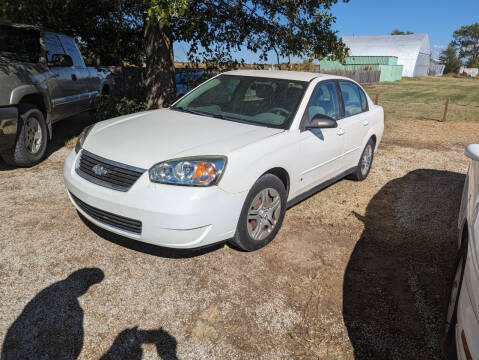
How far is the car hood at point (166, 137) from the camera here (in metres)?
3.26

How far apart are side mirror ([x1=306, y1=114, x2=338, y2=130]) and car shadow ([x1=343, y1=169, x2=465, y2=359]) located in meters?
1.28

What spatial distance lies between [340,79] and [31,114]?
4433mm

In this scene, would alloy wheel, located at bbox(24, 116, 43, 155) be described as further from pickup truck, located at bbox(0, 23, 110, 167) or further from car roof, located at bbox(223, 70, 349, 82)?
car roof, located at bbox(223, 70, 349, 82)

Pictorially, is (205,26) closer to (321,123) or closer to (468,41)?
(321,123)

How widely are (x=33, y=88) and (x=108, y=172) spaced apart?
10.9 feet

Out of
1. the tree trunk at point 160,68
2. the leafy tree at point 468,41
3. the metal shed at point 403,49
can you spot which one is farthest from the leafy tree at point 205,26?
the leafy tree at point 468,41

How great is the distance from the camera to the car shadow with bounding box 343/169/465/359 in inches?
107

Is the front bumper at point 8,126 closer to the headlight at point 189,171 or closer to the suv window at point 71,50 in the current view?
the suv window at point 71,50

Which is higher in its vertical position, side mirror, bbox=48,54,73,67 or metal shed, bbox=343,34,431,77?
metal shed, bbox=343,34,431,77

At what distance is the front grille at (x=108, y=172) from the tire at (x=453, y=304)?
235 centimetres

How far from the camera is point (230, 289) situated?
10.5 feet

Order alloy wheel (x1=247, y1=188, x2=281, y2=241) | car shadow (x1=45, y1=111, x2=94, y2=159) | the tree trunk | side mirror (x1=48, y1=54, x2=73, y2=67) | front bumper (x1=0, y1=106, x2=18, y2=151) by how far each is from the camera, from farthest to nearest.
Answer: the tree trunk → car shadow (x1=45, y1=111, x2=94, y2=159) → side mirror (x1=48, y1=54, x2=73, y2=67) → front bumper (x1=0, y1=106, x2=18, y2=151) → alloy wheel (x1=247, y1=188, x2=281, y2=241)

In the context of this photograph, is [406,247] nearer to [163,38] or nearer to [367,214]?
[367,214]

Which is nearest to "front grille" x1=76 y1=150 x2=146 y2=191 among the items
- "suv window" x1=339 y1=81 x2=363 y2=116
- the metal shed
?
"suv window" x1=339 y1=81 x2=363 y2=116
